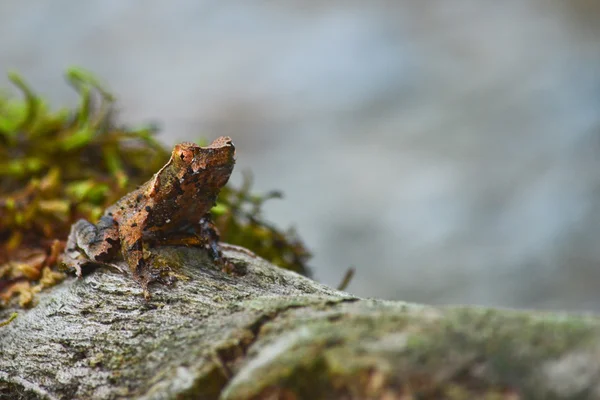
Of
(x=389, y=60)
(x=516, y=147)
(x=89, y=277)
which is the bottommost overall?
(x=89, y=277)

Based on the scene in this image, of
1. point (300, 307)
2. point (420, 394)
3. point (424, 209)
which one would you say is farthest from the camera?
point (424, 209)

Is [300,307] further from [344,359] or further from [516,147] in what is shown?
[516,147]

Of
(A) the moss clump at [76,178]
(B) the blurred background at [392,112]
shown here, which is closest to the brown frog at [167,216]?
(A) the moss clump at [76,178]

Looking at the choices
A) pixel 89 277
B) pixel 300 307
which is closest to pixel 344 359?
pixel 300 307

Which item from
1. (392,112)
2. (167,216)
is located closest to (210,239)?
(167,216)

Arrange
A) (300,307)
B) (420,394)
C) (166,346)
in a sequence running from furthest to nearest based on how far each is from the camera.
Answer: (166,346)
(300,307)
(420,394)

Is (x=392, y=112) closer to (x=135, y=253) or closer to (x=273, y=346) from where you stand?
(x=135, y=253)
